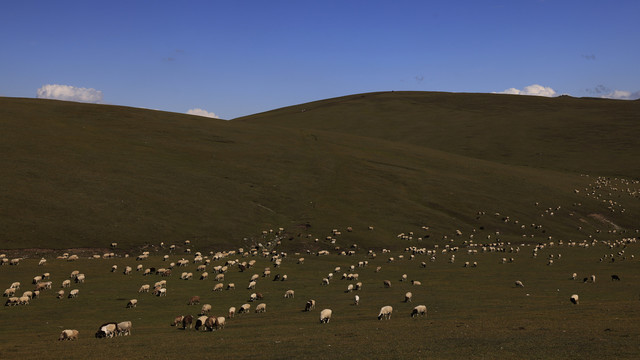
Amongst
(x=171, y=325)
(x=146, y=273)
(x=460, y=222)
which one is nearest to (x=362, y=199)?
(x=460, y=222)

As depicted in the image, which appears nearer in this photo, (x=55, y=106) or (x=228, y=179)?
(x=228, y=179)

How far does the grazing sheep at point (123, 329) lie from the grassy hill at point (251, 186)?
38.2 metres

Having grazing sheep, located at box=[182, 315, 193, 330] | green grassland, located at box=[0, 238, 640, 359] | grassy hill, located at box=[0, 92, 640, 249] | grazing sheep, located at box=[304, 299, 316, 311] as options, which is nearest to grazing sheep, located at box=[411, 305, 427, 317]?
green grassland, located at box=[0, 238, 640, 359]

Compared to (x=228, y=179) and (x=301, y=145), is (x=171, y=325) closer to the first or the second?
(x=228, y=179)

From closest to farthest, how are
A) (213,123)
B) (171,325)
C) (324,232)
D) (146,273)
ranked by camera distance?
(171,325) → (146,273) → (324,232) → (213,123)

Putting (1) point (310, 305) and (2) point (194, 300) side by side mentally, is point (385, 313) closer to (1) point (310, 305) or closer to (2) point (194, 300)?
(1) point (310, 305)

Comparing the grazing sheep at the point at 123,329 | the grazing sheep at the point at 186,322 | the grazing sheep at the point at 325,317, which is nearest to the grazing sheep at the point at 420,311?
the grazing sheep at the point at 325,317

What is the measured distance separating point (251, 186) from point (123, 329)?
63.3m

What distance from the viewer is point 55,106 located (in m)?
125

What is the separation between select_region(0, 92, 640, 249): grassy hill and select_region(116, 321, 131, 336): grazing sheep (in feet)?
125

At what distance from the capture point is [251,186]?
297 ft

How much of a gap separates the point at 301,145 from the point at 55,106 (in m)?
59.0

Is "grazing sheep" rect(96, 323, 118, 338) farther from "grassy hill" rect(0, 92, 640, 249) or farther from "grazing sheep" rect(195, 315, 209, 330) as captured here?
"grassy hill" rect(0, 92, 640, 249)

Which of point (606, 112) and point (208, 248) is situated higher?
point (606, 112)
